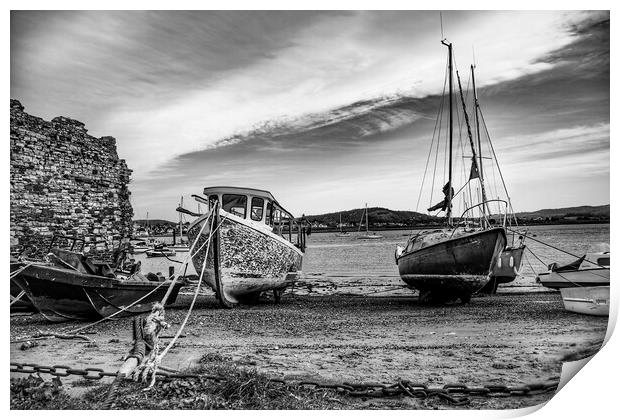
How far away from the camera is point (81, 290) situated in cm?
465

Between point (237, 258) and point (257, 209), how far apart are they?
0.97 meters

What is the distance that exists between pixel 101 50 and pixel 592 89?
4.09 meters

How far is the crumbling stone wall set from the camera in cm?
354

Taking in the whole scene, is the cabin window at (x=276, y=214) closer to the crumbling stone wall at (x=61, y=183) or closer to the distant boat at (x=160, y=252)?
the distant boat at (x=160, y=252)

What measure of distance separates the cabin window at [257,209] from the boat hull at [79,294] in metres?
1.22

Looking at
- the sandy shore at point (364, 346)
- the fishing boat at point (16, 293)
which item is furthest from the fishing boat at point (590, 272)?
the fishing boat at point (16, 293)

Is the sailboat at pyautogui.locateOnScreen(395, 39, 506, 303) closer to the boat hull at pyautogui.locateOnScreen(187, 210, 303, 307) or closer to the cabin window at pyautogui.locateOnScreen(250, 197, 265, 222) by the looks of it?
the boat hull at pyautogui.locateOnScreen(187, 210, 303, 307)

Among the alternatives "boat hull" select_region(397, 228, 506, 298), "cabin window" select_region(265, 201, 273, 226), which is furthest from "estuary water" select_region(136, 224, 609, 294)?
"cabin window" select_region(265, 201, 273, 226)

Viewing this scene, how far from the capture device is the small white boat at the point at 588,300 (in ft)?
13.3

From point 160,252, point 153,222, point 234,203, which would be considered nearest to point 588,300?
point 234,203

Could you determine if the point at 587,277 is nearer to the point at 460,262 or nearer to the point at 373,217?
the point at 460,262
